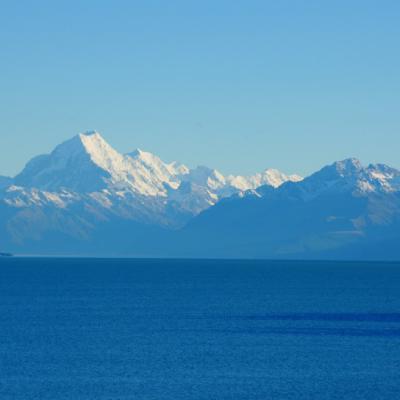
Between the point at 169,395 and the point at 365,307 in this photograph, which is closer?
the point at 169,395

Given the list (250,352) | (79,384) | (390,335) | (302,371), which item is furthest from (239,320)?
(79,384)

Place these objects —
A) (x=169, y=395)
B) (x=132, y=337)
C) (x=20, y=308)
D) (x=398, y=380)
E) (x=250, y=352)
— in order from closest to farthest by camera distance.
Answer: (x=169, y=395) → (x=398, y=380) → (x=250, y=352) → (x=132, y=337) → (x=20, y=308)

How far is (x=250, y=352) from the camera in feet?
400

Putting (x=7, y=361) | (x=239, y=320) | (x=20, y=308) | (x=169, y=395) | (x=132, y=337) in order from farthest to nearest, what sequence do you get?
(x=20, y=308) < (x=239, y=320) < (x=132, y=337) < (x=7, y=361) < (x=169, y=395)

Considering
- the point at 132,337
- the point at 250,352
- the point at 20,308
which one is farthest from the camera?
the point at 20,308

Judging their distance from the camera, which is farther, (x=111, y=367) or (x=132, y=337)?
(x=132, y=337)

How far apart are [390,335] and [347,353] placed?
21.6 metres

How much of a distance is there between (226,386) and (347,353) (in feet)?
85.8

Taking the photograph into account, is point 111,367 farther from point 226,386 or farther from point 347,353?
point 347,353

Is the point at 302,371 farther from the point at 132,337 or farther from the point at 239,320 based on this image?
the point at 239,320

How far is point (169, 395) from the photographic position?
95188 millimetres

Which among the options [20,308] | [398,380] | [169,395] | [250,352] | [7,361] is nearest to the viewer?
[169,395]

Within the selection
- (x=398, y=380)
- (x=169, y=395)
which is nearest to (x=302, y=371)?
(x=398, y=380)

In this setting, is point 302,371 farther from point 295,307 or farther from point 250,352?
point 295,307
